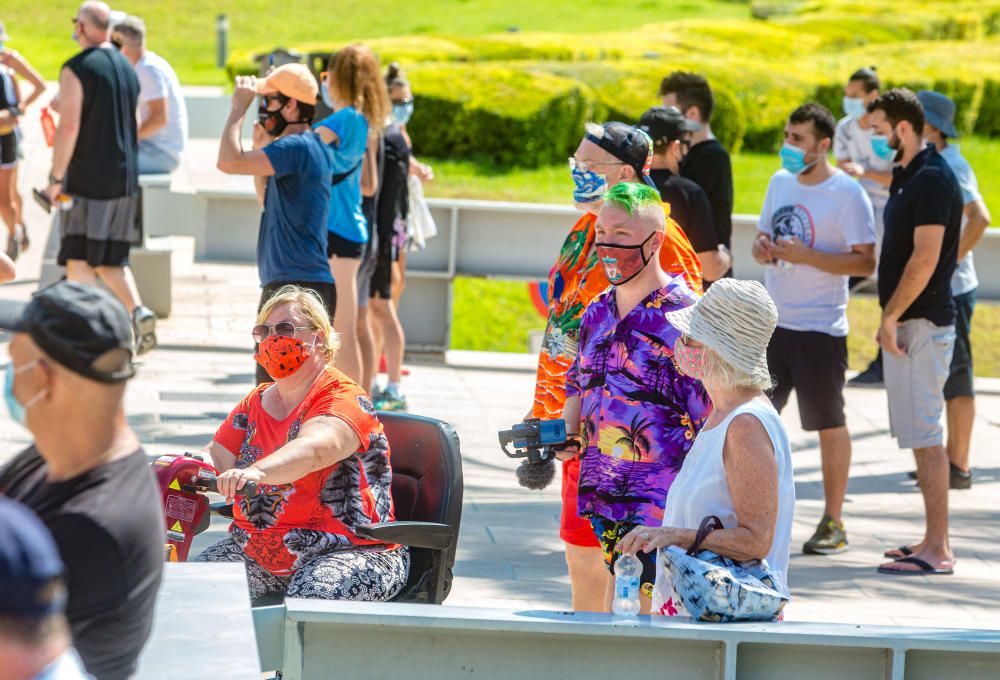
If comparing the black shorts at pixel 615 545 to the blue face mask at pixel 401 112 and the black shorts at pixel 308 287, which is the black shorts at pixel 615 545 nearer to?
the black shorts at pixel 308 287

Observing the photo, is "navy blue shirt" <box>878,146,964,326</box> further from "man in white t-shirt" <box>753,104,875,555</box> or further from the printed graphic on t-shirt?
the printed graphic on t-shirt

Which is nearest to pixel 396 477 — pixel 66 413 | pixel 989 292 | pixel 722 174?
pixel 66 413

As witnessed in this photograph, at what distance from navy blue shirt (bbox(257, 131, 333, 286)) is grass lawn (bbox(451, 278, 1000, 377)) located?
761cm

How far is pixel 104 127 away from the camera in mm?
8797

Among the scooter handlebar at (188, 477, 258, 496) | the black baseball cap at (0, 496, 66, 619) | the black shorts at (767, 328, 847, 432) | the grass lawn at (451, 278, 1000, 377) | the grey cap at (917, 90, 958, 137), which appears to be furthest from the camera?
the grass lawn at (451, 278, 1000, 377)

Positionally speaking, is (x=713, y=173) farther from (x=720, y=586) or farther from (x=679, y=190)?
(x=720, y=586)

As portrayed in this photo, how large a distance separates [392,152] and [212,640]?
19.5 ft

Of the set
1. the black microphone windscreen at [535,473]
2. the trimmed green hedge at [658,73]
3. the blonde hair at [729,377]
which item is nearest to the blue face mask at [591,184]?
the black microphone windscreen at [535,473]

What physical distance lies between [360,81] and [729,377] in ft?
13.8

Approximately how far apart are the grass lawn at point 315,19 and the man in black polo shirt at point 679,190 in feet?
89.4

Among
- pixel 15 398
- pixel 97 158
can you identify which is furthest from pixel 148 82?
pixel 15 398

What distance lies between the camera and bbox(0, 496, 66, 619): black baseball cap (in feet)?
6.28

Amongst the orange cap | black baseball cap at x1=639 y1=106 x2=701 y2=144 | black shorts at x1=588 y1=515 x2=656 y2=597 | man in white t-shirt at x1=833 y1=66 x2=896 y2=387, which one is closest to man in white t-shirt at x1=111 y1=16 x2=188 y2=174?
the orange cap

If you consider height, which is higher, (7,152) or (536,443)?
(536,443)
